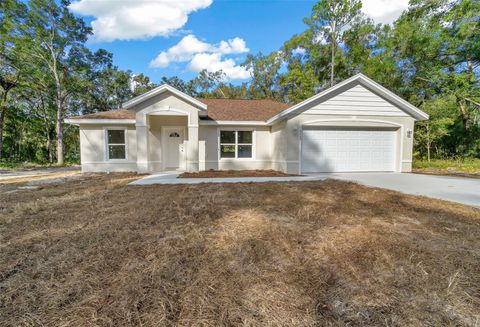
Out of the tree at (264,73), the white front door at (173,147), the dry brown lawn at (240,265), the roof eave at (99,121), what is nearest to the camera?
the dry brown lawn at (240,265)

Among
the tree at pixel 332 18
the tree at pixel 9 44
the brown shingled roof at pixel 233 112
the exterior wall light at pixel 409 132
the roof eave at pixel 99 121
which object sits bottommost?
the exterior wall light at pixel 409 132

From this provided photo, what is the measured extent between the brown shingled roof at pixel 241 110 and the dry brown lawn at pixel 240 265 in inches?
311

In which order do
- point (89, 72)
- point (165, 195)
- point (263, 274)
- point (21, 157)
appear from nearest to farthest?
point (263, 274), point (165, 195), point (89, 72), point (21, 157)

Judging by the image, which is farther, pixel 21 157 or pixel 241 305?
pixel 21 157

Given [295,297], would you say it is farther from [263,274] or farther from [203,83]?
[203,83]

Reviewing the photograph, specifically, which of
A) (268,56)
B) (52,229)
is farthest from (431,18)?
(52,229)

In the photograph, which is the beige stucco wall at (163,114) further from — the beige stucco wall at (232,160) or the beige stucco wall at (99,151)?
the beige stucco wall at (99,151)

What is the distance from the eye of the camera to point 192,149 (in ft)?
33.4

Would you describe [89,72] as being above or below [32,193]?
above

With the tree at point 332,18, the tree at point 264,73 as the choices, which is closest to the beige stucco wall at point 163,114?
the tree at point 332,18

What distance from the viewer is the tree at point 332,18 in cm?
1841

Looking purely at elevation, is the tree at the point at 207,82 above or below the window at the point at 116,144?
above

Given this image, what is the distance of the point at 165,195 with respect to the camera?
228 inches

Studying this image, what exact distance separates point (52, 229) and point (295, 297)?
4.04 meters
